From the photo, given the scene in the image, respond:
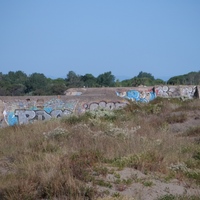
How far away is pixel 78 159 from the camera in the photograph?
6.89m

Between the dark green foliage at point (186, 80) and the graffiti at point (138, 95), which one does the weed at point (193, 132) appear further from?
the dark green foliage at point (186, 80)

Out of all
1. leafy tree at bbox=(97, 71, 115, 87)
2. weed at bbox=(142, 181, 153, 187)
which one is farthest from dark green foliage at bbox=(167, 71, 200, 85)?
weed at bbox=(142, 181, 153, 187)

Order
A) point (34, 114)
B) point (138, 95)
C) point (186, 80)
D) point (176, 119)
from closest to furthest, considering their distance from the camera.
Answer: point (176, 119), point (34, 114), point (138, 95), point (186, 80)

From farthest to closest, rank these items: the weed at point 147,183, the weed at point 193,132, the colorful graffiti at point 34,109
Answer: the colorful graffiti at point 34,109
the weed at point 193,132
the weed at point 147,183

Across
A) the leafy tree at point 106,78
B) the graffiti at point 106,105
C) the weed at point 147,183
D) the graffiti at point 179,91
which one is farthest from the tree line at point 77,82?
the weed at point 147,183

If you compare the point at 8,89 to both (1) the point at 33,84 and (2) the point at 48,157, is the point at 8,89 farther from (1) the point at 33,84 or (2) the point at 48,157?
(2) the point at 48,157

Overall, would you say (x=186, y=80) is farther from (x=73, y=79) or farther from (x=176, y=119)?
(x=176, y=119)

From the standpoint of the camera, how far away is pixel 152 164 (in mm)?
7059

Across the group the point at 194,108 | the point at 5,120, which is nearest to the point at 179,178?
the point at 194,108

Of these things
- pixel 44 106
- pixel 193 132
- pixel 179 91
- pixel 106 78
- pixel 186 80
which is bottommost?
pixel 193 132

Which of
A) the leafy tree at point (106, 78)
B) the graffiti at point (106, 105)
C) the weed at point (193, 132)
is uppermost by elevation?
the leafy tree at point (106, 78)

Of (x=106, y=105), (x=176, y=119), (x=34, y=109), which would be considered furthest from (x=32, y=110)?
(x=176, y=119)

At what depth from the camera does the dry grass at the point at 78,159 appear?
5.81 meters

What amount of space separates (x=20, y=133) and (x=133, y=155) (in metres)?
5.43
